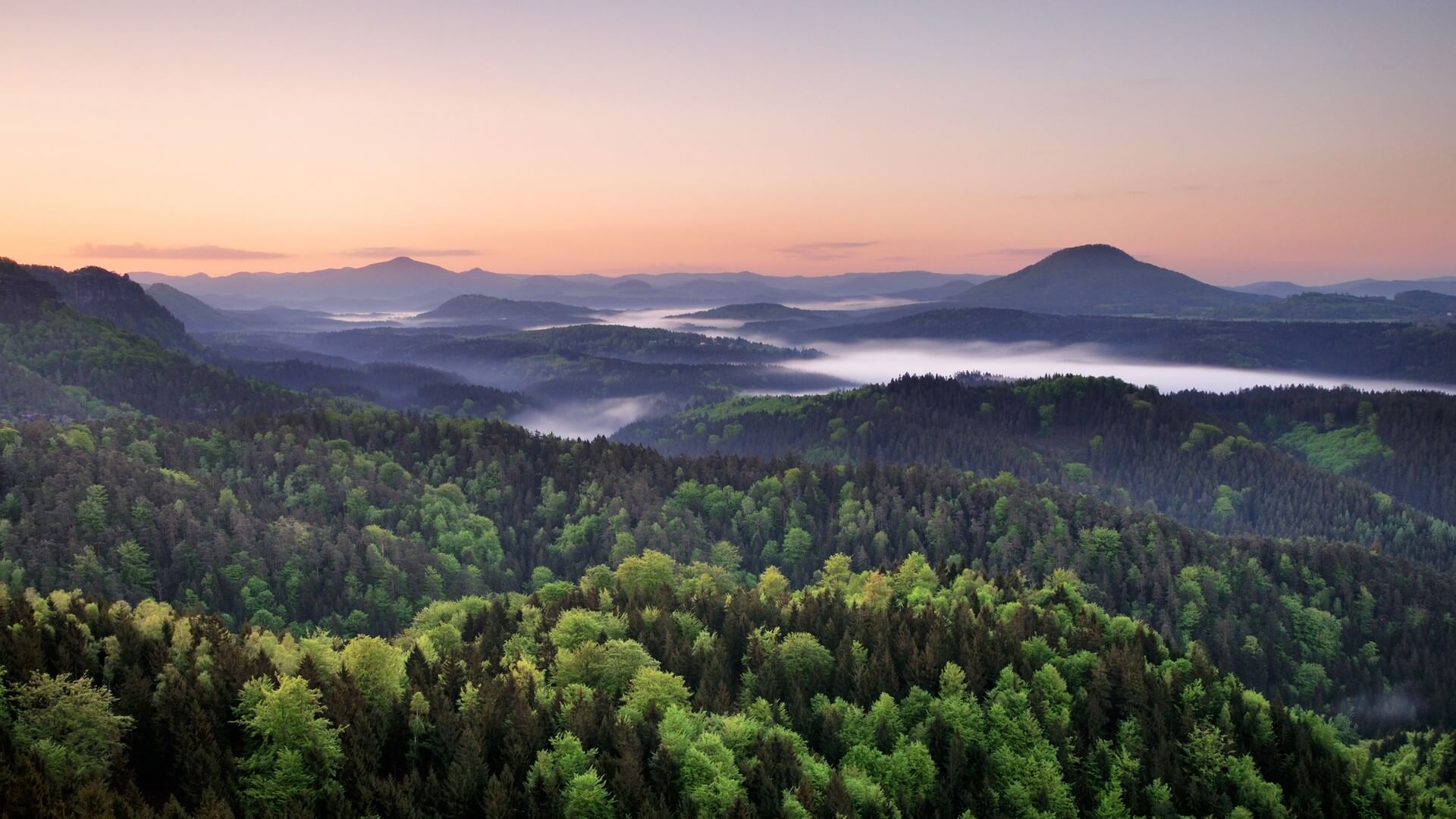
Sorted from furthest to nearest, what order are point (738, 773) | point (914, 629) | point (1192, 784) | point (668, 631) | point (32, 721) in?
point (914, 629) → point (668, 631) → point (1192, 784) → point (738, 773) → point (32, 721)

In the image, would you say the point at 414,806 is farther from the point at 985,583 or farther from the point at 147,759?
the point at 985,583

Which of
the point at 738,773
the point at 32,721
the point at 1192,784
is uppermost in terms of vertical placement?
the point at 32,721

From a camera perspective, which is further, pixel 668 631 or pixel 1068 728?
pixel 668 631

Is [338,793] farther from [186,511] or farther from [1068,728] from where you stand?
[186,511]

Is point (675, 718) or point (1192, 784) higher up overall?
point (675, 718)

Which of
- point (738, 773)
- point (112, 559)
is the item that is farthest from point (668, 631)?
point (112, 559)

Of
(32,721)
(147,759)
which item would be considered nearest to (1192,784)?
(147,759)

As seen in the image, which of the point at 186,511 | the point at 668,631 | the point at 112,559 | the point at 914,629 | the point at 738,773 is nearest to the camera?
the point at 738,773
